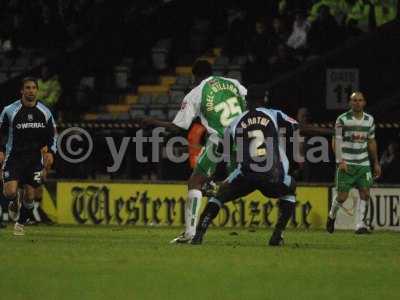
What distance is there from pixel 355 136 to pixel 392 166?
7.91 feet

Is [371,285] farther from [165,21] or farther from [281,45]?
[165,21]

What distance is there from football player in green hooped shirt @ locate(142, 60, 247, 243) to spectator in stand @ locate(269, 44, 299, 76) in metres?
9.27

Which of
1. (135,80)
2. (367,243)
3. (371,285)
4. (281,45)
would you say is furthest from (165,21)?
(371,285)

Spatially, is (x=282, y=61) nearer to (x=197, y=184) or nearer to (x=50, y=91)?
(x=50, y=91)

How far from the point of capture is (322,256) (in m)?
14.4

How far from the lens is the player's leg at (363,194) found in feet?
66.1

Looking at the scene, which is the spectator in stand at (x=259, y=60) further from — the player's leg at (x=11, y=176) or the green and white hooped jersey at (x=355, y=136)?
the player's leg at (x=11, y=176)

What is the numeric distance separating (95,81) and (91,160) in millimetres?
6086

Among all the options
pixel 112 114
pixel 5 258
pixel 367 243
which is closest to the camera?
pixel 5 258

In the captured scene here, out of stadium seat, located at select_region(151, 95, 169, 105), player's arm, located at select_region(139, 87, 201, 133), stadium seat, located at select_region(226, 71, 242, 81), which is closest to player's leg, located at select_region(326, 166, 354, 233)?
player's arm, located at select_region(139, 87, 201, 133)

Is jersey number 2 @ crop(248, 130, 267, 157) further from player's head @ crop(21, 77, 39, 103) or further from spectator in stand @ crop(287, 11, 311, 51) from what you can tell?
spectator in stand @ crop(287, 11, 311, 51)

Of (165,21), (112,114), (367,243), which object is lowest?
(367,243)

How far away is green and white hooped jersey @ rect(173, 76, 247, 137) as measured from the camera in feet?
53.5

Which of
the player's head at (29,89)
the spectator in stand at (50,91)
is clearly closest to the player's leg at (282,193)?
the player's head at (29,89)
